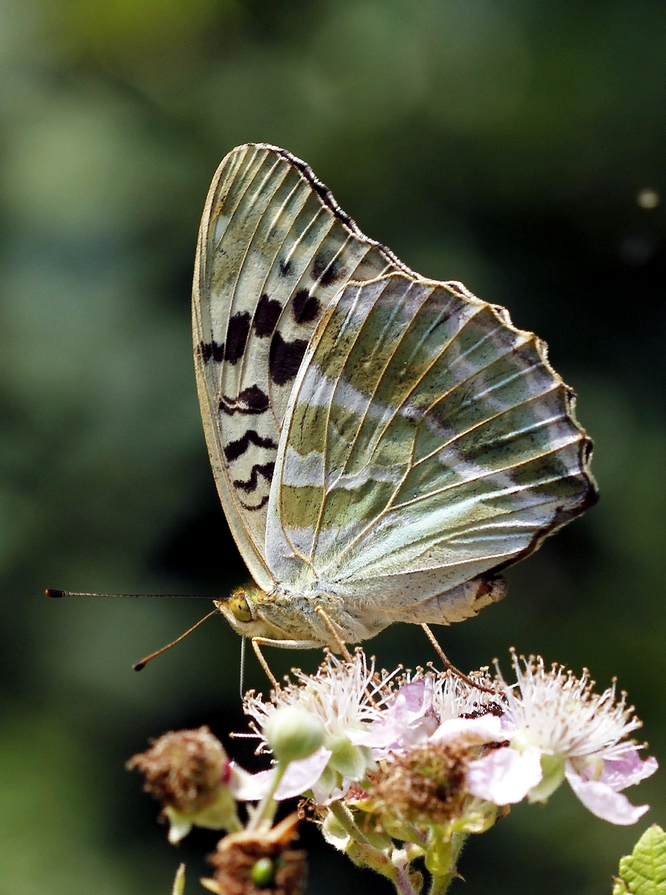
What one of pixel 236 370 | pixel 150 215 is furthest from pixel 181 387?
pixel 236 370

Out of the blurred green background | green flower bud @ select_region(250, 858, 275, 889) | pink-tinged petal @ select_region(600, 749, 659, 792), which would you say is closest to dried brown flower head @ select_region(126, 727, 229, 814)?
green flower bud @ select_region(250, 858, 275, 889)

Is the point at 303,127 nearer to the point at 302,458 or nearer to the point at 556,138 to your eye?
the point at 556,138

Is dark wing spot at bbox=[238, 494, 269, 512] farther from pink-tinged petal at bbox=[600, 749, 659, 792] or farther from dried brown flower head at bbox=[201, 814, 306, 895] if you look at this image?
dried brown flower head at bbox=[201, 814, 306, 895]

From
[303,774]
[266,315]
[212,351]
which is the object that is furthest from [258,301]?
[303,774]

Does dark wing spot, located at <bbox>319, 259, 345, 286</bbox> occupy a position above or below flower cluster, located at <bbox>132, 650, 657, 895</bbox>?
above

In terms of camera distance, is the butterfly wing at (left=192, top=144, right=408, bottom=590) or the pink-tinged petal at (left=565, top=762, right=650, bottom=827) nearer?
the pink-tinged petal at (left=565, top=762, right=650, bottom=827)

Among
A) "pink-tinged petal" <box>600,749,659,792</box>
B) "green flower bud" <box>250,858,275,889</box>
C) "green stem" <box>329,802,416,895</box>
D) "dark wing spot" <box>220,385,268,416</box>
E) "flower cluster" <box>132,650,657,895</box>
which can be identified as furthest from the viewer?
"dark wing spot" <box>220,385,268,416</box>

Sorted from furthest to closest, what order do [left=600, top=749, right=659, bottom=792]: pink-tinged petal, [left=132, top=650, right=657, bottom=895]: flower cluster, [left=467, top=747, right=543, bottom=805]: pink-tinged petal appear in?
[left=600, top=749, right=659, bottom=792]: pink-tinged petal → [left=467, top=747, right=543, bottom=805]: pink-tinged petal → [left=132, top=650, right=657, bottom=895]: flower cluster
